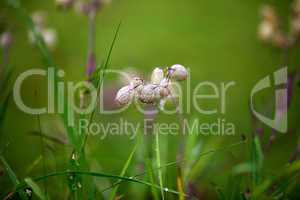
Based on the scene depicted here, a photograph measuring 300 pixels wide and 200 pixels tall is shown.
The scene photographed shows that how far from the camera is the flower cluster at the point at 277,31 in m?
1.12

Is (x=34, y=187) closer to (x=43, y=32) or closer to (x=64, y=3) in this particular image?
(x=64, y=3)

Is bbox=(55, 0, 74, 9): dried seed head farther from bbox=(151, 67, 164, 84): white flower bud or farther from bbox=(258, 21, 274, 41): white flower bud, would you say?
bbox=(258, 21, 274, 41): white flower bud

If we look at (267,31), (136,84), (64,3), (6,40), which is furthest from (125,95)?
(267,31)

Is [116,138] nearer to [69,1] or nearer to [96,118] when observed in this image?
[96,118]

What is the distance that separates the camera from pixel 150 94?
0.65 metres

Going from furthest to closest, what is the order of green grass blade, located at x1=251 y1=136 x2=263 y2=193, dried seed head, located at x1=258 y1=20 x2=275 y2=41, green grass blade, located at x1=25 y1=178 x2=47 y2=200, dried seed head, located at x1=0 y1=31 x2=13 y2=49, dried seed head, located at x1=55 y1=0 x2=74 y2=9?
dried seed head, located at x1=258 y1=20 x2=275 y2=41, dried seed head, located at x1=0 y1=31 x2=13 y2=49, dried seed head, located at x1=55 y1=0 x2=74 y2=9, green grass blade, located at x1=251 y1=136 x2=263 y2=193, green grass blade, located at x1=25 y1=178 x2=47 y2=200

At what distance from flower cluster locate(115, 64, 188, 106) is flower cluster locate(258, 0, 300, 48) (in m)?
0.54

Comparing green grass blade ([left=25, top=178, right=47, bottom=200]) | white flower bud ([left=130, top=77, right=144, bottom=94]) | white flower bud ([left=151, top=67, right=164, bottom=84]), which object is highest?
white flower bud ([left=151, top=67, right=164, bottom=84])

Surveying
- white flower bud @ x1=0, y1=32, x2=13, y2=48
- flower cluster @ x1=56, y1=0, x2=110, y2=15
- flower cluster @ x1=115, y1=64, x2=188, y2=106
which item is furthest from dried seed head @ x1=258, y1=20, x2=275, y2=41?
white flower bud @ x1=0, y1=32, x2=13, y2=48

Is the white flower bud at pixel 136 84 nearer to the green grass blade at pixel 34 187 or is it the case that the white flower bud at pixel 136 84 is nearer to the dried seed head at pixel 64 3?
the green grass blade at pixel 34 187

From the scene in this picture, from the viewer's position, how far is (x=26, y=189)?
68 centimetres

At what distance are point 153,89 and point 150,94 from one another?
0.4 inches

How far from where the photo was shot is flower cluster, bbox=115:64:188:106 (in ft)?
2.14

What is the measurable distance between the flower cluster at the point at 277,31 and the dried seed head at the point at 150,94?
58 cm
